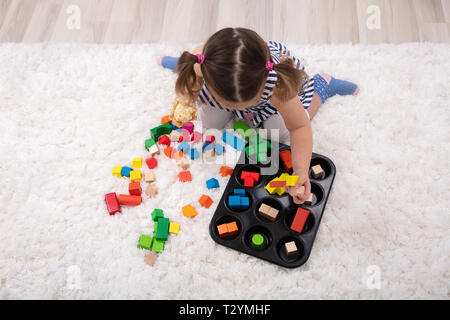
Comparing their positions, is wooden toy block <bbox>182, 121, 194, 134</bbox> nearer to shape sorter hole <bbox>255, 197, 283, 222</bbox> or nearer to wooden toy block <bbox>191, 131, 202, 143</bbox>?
wooden toy block <bbox>191, 131, 202, 143</bbox>

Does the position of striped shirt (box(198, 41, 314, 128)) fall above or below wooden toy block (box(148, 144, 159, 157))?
above

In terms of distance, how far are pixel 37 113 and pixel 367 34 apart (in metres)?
1.22

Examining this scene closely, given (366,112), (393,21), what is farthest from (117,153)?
(393,21)

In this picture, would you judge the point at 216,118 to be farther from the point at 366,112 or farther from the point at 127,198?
the point at 366,112

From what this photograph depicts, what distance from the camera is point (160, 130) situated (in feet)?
3.75

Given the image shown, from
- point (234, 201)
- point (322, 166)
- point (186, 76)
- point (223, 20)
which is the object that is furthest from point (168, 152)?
point (223, 20)

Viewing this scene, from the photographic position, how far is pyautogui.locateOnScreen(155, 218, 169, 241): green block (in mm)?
983

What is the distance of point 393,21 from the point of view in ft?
4.51

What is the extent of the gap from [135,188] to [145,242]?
0.52ft

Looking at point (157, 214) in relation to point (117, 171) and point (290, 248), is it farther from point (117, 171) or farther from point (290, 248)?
point (290, 248)

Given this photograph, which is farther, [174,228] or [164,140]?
[164,140]

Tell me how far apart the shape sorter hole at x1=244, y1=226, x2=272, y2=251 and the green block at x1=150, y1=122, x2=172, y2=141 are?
0.42 metres

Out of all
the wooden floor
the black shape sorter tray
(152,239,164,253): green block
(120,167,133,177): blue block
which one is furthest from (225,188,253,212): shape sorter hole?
Result: the wooden floor

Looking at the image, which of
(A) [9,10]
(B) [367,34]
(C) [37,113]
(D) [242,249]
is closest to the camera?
(D) [242,249]
